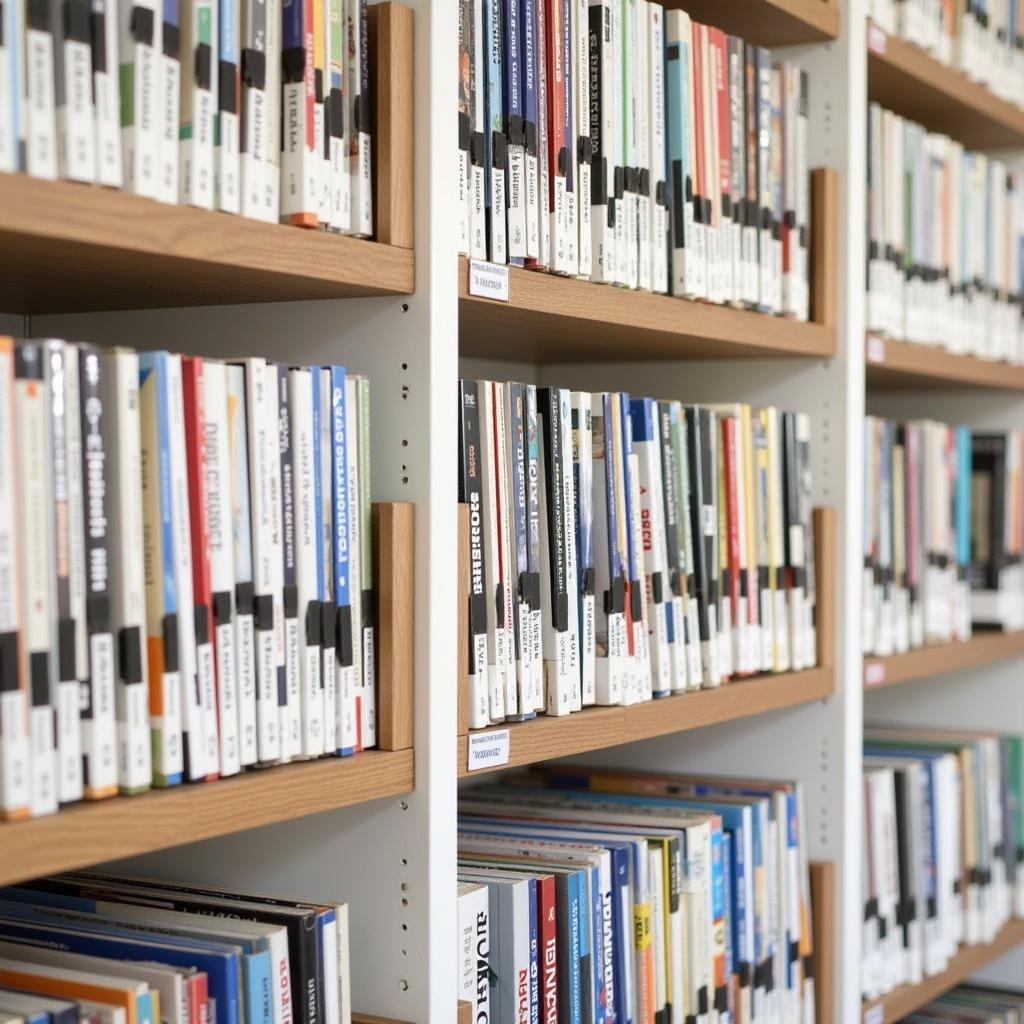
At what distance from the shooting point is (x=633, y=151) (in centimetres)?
168

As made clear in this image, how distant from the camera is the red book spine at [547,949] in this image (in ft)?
5.05

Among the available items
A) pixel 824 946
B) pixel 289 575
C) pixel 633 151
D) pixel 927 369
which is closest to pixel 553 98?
pixel 633 151

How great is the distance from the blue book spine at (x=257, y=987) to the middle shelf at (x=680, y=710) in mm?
259

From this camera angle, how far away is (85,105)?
1.06 metres

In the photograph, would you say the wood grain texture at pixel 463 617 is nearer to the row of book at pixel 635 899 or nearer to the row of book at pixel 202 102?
the row of book at pixel 635 899

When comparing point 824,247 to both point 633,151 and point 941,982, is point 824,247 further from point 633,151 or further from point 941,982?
point 941,982

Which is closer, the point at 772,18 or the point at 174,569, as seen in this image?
the point at 174,569

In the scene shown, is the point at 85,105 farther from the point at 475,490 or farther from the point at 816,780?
the point at 816,780

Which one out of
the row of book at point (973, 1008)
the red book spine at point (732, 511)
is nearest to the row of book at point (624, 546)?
the red book spine at point (732, 511)

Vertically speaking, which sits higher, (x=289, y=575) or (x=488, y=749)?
(x=289, y=575)

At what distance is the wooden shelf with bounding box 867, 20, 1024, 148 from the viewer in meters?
2.20

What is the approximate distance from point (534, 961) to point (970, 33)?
170 centimetres

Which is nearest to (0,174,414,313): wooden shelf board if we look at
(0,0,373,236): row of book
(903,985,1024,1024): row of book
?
(0,0,373,236): row of book

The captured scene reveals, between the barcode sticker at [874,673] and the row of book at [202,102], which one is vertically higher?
the row of book at [202,102]
